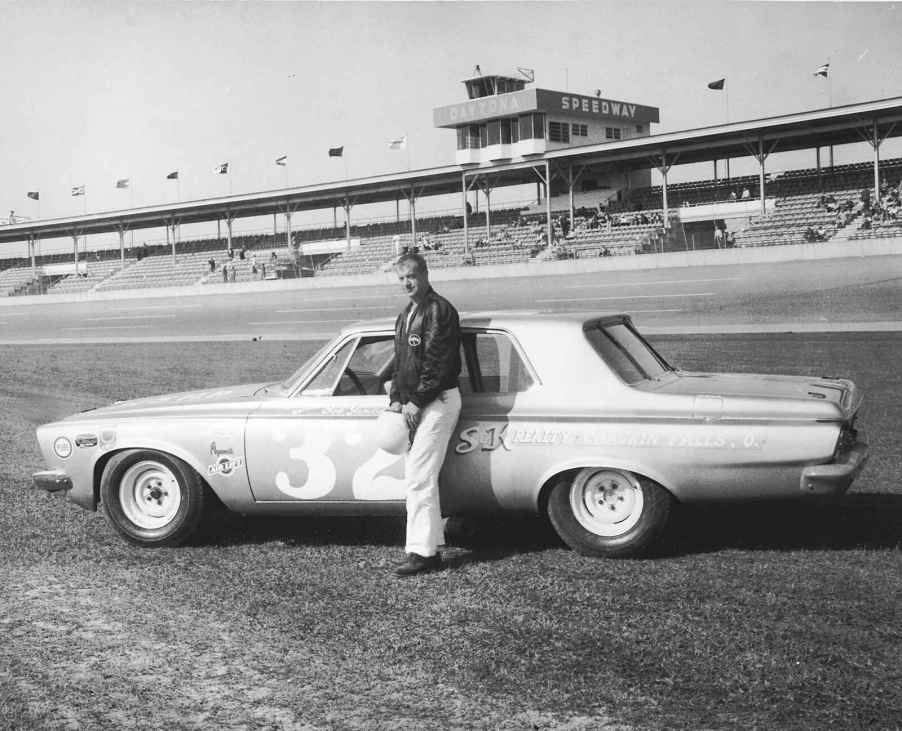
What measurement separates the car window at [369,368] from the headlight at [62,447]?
1809 millimetres

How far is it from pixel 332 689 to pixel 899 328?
55.7 ft

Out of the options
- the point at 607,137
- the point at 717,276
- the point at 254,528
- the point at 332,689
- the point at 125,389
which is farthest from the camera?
the point at 607,137

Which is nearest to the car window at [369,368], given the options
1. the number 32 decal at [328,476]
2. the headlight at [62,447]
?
the number 32 decal at [328,476]

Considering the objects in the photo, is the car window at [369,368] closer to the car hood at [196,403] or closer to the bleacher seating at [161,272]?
the car hood at [196,403]

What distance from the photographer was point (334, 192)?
5122 centimetres

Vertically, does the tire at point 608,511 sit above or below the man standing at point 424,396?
below

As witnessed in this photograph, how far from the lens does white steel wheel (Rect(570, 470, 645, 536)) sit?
565 cm

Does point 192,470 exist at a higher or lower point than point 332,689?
higher

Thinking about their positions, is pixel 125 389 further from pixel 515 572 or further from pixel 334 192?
pixel 334 192

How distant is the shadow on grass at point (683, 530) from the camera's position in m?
5.79

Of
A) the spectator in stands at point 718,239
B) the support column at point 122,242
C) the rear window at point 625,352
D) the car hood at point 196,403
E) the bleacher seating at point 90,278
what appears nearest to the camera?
the rear window at point 625,352

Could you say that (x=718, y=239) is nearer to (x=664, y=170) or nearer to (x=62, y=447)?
(x=664, y=170)

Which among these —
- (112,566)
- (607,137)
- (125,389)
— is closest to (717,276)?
(125,389)

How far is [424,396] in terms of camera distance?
550 cm
